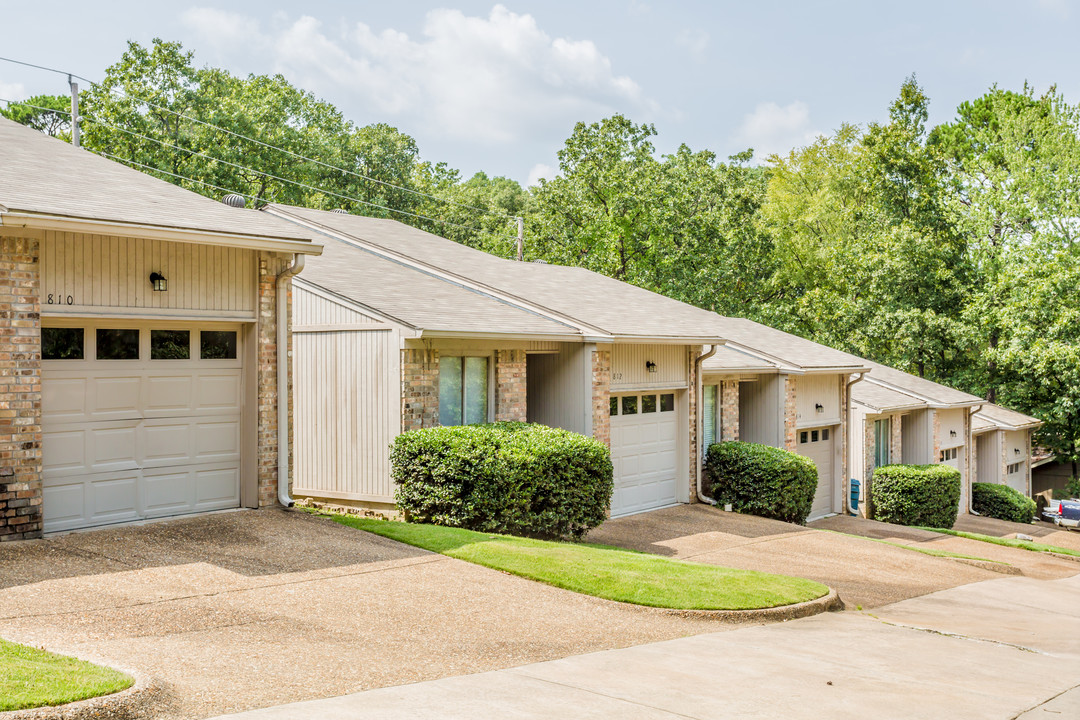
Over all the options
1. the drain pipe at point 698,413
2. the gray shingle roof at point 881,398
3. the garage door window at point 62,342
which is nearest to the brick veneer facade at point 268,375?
the garage door window at point 62,342

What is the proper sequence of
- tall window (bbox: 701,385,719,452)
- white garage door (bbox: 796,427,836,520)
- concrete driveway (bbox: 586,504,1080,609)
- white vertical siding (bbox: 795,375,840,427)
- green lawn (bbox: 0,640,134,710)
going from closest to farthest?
green lawn (bbox: 0,640,134,710) → concrete driveway (bbox: 586,504,1080,609) → tall window (bbox: 701,385,719,452) → white vertical siding (bbox: 795,375,840,427) → white garage door (bbox: 796,427,836,520)

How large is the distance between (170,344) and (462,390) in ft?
15.6

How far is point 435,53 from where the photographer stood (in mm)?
34500

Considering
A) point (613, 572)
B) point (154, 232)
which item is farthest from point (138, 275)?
point (613, 572)

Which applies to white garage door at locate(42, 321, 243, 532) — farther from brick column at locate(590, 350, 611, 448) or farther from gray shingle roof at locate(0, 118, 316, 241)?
brick column at locate(590, 350, 611, 448)

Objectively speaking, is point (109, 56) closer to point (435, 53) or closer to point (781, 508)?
point (435, 53)

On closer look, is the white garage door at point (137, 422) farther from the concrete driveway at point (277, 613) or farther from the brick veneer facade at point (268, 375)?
the concrete driveway at point (277, 613)

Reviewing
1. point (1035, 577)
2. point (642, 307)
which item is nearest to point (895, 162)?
point (642, 307)

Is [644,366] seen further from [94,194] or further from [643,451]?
[94,194]

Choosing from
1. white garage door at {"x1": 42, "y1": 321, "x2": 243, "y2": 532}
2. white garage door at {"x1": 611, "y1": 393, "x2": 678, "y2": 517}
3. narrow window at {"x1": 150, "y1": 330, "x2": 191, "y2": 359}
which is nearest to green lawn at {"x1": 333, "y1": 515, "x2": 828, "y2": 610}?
white garage door at {"x1": 42, "y1": 321, "x2": 243, "y2": 532}

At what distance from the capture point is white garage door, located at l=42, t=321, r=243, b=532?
36.3 ft

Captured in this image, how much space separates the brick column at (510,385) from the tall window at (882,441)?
→ 45.2 feet

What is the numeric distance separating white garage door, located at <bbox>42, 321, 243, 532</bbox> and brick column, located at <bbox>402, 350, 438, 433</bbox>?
241cm

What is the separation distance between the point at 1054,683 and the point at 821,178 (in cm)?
4448
